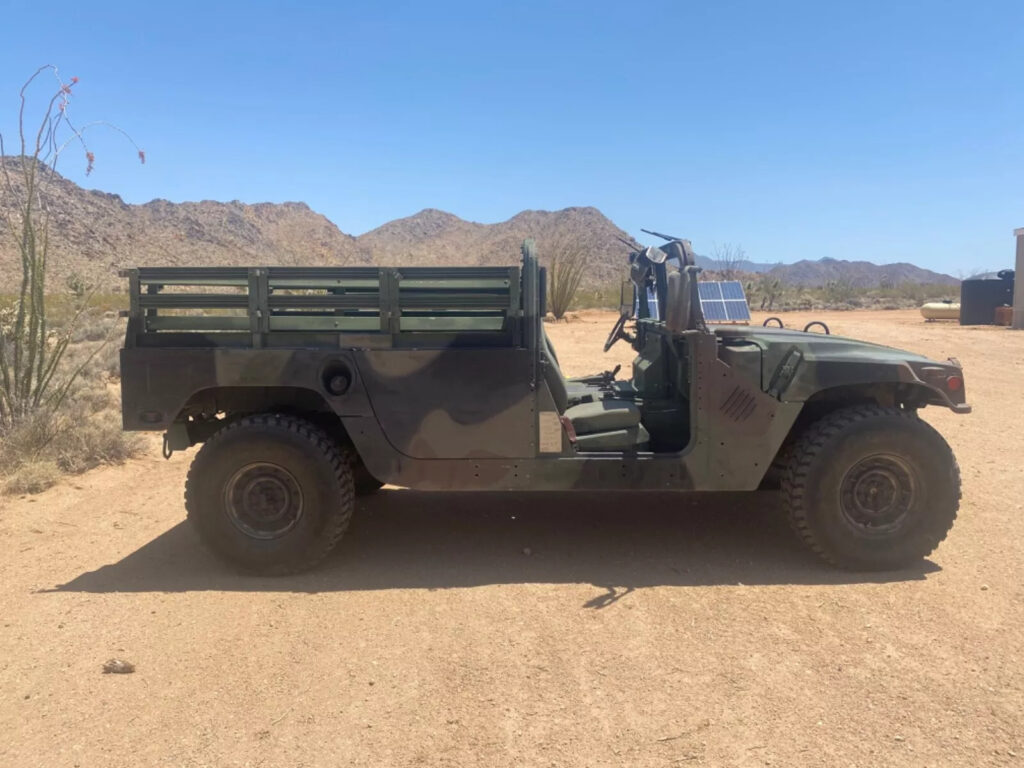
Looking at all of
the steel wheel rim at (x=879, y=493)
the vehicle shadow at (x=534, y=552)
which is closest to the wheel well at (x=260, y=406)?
Result: the vehicle shadow at (x=534, y=552)

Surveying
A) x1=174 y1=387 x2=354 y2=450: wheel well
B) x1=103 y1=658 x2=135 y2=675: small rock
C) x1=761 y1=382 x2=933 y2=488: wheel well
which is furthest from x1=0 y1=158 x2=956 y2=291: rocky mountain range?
x1=103 y1=658 x2=135 y2=675: small rock

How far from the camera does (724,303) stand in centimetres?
1861

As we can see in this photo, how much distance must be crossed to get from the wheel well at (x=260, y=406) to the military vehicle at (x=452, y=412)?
152mm

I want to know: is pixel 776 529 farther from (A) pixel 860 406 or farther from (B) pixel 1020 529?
(B) pixel 1020 529

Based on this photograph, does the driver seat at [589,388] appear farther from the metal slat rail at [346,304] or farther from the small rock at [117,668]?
the small rock at [117,668]

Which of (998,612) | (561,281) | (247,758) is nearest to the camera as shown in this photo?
(247,758)

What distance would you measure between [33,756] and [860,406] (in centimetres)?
443

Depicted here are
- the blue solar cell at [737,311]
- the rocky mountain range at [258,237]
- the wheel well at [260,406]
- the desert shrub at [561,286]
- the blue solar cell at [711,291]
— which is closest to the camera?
A: the wheel well at [260,406]

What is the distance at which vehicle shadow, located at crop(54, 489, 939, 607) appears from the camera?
14.3ft

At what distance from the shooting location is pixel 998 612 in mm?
3902

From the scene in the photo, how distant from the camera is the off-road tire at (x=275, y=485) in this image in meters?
4.41

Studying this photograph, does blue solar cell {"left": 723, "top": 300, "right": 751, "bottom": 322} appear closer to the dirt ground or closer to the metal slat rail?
the dirt ground

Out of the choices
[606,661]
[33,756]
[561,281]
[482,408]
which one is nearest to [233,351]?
[482,408]

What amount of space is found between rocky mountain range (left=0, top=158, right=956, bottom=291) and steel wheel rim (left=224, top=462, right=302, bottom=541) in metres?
25.2
